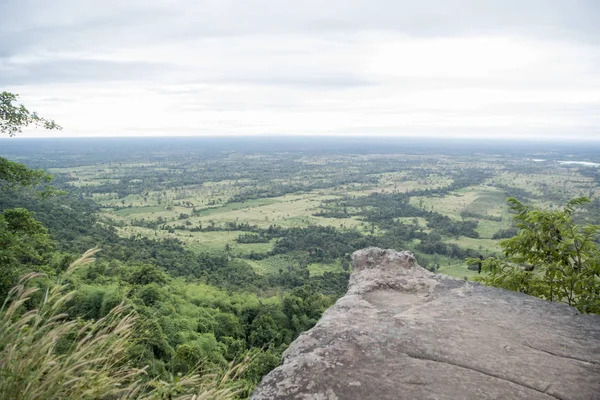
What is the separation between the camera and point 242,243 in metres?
85.1

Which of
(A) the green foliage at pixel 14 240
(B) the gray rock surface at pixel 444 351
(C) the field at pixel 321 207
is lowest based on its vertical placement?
(C) the field at pixel 321 207

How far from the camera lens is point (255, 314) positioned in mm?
37844

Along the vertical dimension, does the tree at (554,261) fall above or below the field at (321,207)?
above

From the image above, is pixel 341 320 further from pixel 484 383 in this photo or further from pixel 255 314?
pixel 255 314

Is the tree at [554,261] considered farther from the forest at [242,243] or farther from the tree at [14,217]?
the tree at [14,217]

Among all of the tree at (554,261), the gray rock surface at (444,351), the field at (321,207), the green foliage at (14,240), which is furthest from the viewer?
the field at (321,207)

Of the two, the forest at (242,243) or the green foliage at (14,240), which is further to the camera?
the green foliage at (14,240)

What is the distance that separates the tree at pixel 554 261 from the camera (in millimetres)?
6027

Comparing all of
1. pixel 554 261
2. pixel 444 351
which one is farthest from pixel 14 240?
pixel 554 261

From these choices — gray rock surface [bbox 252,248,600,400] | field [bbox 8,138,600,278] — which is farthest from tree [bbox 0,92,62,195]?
field [bbox 8,138,600,278]

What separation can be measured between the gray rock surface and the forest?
0.77m

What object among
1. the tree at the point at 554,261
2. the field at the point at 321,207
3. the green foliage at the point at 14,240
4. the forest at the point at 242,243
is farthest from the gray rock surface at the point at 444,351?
the field at the point at 321,207

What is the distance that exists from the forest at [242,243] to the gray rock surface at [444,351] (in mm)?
775

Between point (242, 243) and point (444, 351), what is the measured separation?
8263 centimetres
